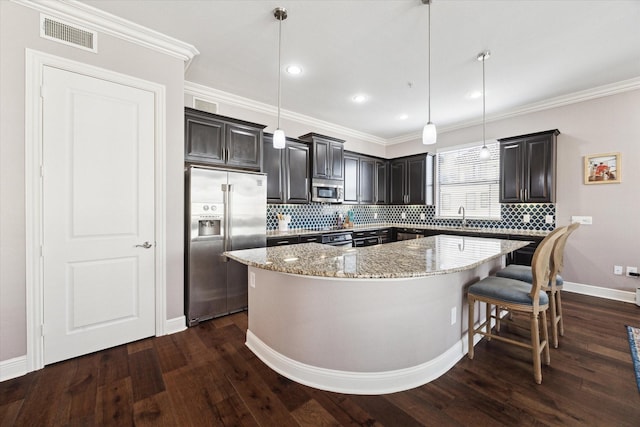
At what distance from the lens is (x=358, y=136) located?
604cm

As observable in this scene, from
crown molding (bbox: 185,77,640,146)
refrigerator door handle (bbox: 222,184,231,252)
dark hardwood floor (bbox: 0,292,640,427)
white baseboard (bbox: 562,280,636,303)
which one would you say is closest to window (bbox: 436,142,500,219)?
crown molding (bbox: 185,77,640,146)

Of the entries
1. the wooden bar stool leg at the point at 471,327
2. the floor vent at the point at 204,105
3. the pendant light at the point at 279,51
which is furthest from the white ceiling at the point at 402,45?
the wooden bar stool leg at the point at 471,327

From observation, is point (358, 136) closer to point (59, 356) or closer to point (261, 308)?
point (261, 308)

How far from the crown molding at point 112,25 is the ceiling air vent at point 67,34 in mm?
47

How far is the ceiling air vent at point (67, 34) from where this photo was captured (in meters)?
2.19

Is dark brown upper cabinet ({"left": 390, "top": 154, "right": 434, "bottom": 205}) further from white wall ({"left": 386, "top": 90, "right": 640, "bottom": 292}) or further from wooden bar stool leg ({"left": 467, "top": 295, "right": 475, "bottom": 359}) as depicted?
wooden bar stool leg ({"left": 467, "top": 295, "right": 475, "bottom": 359})

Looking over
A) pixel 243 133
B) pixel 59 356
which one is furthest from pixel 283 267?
pixel 243 133

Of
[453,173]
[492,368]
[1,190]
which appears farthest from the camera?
[453,173]

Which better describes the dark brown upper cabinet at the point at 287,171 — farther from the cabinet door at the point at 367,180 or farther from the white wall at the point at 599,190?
the white wall at the point at 599,190

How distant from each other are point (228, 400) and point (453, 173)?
17.6 ft

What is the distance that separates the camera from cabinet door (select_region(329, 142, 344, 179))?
4907 mm

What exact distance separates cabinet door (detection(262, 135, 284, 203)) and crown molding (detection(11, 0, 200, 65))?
4.92ft

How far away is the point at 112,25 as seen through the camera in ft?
7.88

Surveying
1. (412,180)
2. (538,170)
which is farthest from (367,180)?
(538,170)
